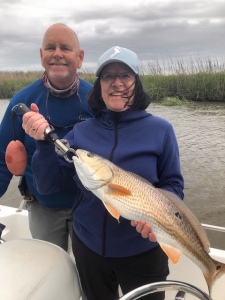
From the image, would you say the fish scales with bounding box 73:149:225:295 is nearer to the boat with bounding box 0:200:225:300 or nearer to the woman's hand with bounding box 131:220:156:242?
the woman's hand with bounding box 131:220:156:242

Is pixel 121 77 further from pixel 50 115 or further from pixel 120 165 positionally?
pixel 50 115

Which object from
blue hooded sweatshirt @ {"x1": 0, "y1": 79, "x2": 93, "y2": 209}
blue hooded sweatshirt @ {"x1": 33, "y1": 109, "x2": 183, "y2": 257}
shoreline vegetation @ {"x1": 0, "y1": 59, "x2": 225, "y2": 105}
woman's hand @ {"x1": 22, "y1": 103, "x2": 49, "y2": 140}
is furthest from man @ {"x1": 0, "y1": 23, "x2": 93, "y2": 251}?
shoreline vegetation @ {"x1": 0, "y1": 59, "x2": 225, "y2": 105}

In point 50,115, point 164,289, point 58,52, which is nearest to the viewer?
point 164,289

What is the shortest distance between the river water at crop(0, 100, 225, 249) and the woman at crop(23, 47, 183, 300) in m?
3.56

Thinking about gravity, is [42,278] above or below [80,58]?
below

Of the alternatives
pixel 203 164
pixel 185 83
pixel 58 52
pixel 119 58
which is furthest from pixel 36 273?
pixel 185 83

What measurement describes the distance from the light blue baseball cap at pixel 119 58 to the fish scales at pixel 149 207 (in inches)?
24.0

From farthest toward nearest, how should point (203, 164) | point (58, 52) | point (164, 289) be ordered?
point (203, 164) < point (58, 52) < point (164, 289)

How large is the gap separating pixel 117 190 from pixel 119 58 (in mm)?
825

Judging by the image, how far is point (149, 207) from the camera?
1863mm

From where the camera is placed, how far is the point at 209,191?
7676 mm

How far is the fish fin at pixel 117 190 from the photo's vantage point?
6.03 feet

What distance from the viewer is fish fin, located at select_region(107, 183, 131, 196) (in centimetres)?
184

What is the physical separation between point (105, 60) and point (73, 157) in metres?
0.66
